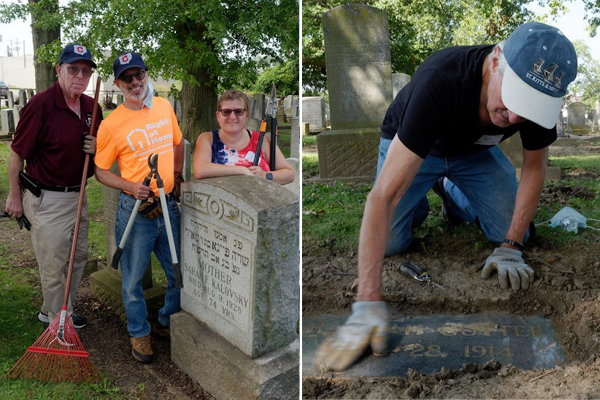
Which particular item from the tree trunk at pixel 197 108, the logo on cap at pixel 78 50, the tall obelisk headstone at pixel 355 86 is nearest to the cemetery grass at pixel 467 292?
the tall obelisk headstone at pixel 355 86

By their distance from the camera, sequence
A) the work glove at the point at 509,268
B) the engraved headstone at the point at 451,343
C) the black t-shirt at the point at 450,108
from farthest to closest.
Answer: the work glove at the point at 509,268, the engraved headstone at the point at 451,343, the black t-shirt at the point at 450,108

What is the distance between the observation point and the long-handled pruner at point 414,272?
3.26 metres

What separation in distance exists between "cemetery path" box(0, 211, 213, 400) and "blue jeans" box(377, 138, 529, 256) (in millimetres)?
1550

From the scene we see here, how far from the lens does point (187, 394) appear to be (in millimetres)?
3264

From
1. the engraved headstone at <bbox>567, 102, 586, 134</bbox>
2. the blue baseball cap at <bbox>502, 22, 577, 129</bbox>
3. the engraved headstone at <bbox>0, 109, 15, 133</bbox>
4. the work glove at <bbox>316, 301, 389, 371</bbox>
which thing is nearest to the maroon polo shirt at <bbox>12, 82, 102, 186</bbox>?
the work glove at <bbox>316, 301, 389, 371</bbox>

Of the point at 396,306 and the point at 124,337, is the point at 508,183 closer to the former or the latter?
the point at 396,306

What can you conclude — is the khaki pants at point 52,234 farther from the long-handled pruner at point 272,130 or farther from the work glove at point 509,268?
the work glove at point 509,268

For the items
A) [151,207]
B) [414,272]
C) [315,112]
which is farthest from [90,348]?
[315,112]

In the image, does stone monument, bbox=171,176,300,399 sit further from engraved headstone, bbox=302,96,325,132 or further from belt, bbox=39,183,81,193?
engraved headstone, bbox=302,96,325,132

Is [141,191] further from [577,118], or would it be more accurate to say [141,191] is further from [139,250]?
[577,118]

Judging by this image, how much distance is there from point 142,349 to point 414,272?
69.3 inches

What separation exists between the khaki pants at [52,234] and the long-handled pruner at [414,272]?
2116 millimetres

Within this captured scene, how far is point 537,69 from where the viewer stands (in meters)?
1.98

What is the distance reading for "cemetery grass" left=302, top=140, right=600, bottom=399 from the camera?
214 centimetres
